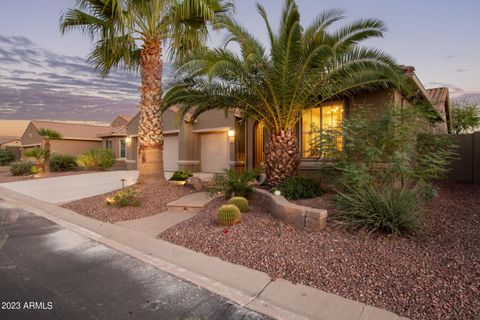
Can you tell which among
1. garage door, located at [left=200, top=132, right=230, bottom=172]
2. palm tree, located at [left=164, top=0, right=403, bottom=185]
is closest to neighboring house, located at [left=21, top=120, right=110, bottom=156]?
garage door, located at [left=200, top=132, right=230, bottom=172]

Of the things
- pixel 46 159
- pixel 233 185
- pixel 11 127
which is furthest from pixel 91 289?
pixel 11 127

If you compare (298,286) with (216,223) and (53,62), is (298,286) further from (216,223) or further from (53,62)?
(53,62)

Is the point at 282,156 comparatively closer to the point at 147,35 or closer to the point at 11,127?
the point at 147,35

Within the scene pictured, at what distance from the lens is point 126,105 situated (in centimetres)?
3180

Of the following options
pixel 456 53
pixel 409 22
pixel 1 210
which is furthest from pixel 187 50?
pixel 456 53

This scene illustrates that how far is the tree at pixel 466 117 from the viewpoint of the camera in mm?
16859

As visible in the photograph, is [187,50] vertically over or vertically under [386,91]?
over

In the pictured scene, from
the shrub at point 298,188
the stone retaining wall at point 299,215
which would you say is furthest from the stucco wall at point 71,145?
the stone retaining wall at point 299,215

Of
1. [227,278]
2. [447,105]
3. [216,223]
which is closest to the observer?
[227,278]

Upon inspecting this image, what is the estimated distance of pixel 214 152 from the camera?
17.4 m

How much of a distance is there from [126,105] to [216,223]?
29433 mm

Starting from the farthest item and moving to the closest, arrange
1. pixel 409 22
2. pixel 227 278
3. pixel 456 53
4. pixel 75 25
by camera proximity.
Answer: pixel 456 53 < pixel 409 22 < pixel 75 25 < pixel 227 278

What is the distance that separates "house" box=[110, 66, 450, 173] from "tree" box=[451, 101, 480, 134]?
145cm

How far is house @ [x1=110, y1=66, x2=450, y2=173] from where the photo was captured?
30.8ft
